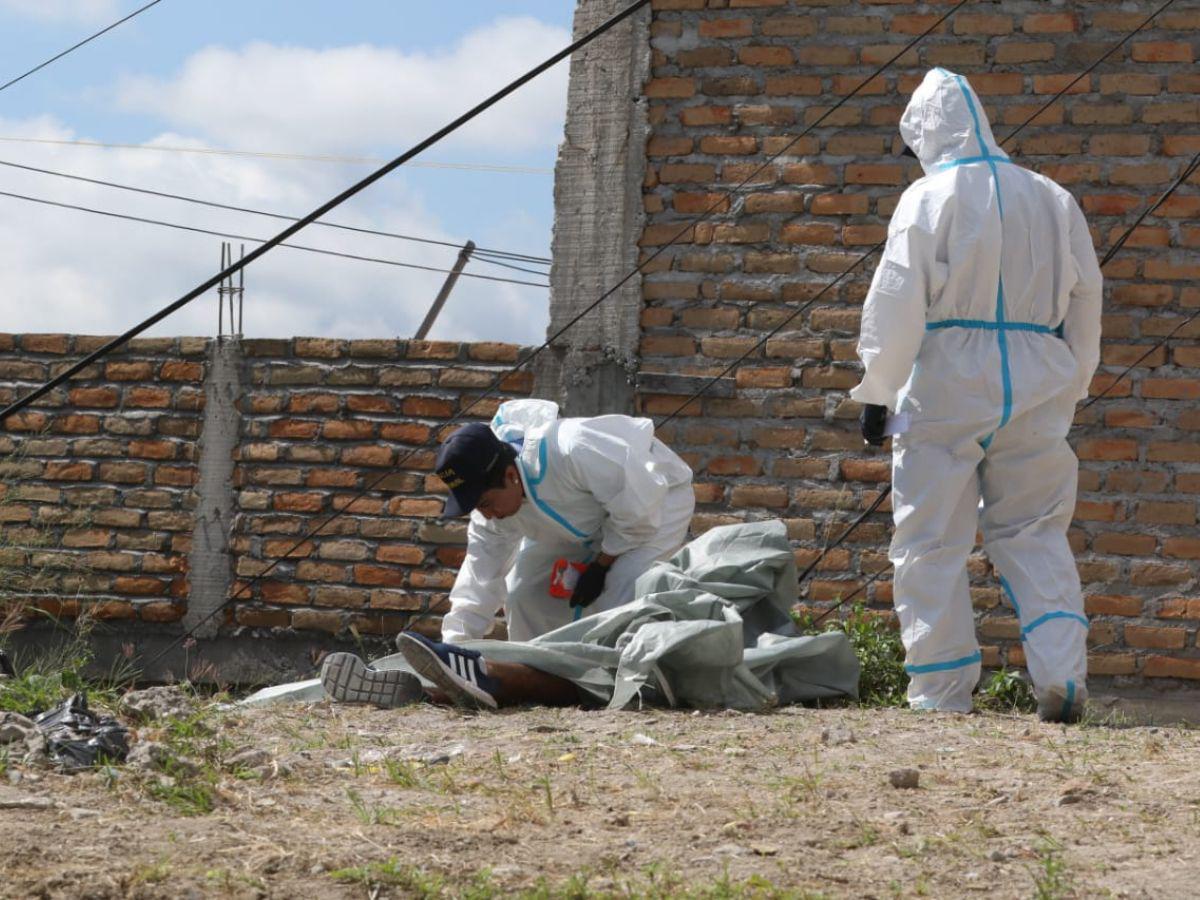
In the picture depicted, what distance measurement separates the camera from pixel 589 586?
490 cm

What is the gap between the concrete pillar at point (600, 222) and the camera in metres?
6.15

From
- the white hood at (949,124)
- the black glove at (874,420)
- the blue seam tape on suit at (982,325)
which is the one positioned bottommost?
the black glove at (874,420)

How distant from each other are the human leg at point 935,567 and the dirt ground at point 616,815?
55cm

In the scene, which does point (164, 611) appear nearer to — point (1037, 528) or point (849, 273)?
point (849, 273)

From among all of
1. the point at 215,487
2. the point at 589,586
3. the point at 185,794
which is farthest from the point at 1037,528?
Answer: the point at 215,487

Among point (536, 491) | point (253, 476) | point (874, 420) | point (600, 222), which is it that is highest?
point (600, 222)

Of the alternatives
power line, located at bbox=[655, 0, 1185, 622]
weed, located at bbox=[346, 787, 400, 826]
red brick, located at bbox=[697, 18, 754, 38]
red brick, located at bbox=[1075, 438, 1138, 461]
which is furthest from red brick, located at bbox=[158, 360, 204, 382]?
weed, located at bbox=[346, 787, 400, 826]

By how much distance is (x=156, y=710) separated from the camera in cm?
373

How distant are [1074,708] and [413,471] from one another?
3.04 metres

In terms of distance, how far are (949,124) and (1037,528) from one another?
124 centimetres

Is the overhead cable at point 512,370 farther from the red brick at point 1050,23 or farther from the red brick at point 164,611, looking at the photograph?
the red brick at point 1050,23

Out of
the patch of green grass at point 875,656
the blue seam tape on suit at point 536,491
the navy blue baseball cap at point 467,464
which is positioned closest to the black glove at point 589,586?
the blue seam tape on suit at point 536,491

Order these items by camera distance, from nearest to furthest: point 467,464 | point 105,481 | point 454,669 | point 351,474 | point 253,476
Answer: point 454,669, point 467,464, point 351,474, point 253,476, point 105,481

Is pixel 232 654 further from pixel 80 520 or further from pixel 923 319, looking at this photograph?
pixel 923 319
